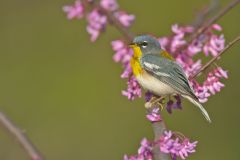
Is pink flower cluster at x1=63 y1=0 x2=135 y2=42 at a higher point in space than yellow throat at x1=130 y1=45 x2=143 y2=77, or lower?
higher

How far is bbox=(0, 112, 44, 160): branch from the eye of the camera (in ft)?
9.37

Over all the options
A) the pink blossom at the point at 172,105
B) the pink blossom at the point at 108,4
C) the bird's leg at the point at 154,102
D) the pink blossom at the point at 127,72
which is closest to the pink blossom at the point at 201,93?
the pink blossom at the point at 172,105

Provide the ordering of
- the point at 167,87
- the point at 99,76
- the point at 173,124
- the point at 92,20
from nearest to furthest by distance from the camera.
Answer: the point at 167,87 < the point at 92,20 < the point at 173,124 < the point at 99,76

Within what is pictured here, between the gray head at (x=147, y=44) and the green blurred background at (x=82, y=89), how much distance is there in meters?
2.19

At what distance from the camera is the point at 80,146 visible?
7.17 meters

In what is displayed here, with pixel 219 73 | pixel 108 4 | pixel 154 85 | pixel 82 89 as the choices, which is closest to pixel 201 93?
pixel 219 73

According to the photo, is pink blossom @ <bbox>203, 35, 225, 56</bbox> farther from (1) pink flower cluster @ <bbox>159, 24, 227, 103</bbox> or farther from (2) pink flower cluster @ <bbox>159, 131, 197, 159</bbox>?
(2) pink flower cluster @ <bbox>159, 131, 197, 159</bbox>

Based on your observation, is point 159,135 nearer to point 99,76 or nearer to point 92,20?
point 92,20

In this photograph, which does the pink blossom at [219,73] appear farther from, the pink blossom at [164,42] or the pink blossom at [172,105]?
the pink blossom at [164,42]

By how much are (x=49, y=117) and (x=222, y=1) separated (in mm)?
2283

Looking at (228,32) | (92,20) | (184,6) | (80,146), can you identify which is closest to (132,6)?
(184,6)

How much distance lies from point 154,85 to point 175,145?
3.05 ft

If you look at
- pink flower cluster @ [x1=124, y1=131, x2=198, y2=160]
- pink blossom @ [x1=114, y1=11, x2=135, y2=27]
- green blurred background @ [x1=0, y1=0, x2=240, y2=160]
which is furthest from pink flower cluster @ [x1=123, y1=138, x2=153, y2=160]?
green blurred background @ [x1=0, y1=0, x2=240, y2=160]

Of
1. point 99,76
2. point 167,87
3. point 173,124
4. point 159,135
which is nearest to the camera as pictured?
point 159,135
